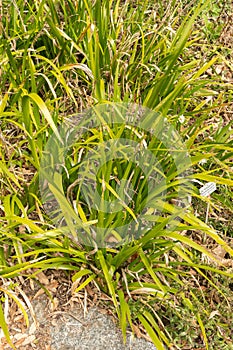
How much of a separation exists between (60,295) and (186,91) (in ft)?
4.14

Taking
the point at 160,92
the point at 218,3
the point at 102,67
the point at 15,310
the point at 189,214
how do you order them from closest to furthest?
1. the point at 15,310
2. the point at 189,214
3. the point at 160,92
4. the point at 102,67
5. the point at 218,3

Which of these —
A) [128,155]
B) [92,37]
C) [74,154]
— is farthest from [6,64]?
[128,155]

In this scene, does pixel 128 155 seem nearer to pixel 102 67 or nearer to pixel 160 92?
pixel 160 92

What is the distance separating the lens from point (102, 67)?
8.29 feet

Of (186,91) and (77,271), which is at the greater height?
(186,91)

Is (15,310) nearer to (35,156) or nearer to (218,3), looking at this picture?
(35,156)

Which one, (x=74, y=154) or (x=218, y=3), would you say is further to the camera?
(x=218, y=3)

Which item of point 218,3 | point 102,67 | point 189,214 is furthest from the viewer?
point 218,3

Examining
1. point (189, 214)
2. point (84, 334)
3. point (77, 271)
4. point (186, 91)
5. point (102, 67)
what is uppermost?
point (102, 67)

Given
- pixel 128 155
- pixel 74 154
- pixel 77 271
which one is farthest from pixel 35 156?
pixel 77 271

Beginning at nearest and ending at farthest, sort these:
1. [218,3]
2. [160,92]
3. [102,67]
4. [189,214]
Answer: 1. [189,214]
2. [160,92]
3. [102,67]
4. [218,3]

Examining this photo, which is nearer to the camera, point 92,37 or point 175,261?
point 175,261

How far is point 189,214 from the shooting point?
2150mm

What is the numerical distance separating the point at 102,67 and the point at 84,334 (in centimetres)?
127
